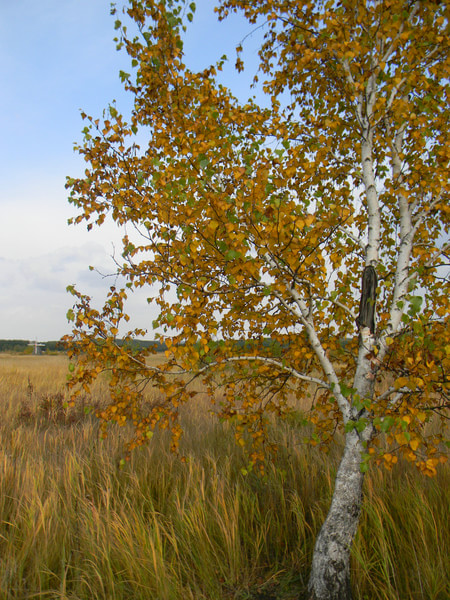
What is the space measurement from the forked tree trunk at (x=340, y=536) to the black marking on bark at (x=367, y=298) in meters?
0.97

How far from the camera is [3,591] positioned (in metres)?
2.88

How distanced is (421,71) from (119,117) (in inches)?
124

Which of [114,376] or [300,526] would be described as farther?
[300,526]

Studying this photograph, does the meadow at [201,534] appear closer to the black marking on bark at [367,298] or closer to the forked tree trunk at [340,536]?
the forked tree trunk at [340,536]

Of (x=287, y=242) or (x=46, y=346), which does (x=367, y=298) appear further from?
(x=46, y=346)

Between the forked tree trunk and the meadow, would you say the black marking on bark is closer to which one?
the forked tree trunk

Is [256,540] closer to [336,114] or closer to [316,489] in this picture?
[316,489]

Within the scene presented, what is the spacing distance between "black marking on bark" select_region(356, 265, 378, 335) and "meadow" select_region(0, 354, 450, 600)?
1738 millimetres

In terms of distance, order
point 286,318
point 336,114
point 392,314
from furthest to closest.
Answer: point 336,114 < point 286,318 < point 392,314

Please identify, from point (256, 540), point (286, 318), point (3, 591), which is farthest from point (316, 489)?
point (3, 591)

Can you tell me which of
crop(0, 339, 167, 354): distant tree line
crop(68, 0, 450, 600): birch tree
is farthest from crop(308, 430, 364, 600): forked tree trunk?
crop(0, 339, 167, 354): distant tree line

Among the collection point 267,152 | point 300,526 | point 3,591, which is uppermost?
point 267,152

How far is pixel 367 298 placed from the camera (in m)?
3.45

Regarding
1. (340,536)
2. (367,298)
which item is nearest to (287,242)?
(367,298)
